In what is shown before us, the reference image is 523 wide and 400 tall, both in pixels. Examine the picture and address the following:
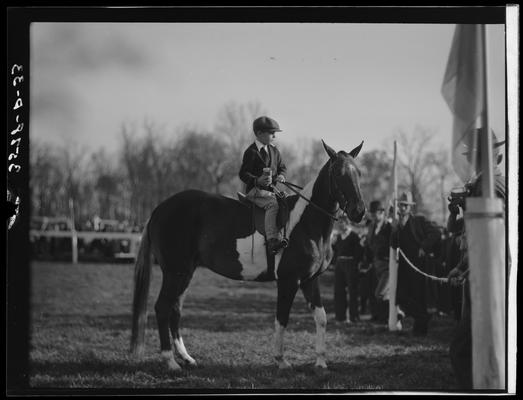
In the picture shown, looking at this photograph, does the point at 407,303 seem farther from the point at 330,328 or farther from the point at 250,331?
the point at 250,331

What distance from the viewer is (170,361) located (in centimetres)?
627

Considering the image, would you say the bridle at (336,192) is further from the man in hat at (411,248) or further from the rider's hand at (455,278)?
the man in hat at (411,248)

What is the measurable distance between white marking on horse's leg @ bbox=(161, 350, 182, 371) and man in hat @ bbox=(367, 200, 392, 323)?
3.98 metres

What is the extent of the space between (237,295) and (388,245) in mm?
4745

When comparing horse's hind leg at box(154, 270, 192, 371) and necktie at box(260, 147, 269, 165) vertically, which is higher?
necktie at box(260, 147, 269, 165)

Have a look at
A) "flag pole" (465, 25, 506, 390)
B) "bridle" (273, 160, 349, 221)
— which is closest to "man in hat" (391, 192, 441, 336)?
"bridle" (273, 160, 349, 221)

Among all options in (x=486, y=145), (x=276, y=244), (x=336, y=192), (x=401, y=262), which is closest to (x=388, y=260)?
(x=401, y=262)

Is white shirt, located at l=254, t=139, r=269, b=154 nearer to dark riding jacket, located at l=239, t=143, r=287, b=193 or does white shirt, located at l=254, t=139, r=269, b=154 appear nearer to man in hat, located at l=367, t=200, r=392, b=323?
dark riding jacket, located at l=239, t=143, r=287, b=193

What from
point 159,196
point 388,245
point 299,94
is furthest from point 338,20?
point 159,196

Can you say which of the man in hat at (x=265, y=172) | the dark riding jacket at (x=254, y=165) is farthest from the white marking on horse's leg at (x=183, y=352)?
the dark riding jacket at (x=254, y=165)

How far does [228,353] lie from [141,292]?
4.68 ft

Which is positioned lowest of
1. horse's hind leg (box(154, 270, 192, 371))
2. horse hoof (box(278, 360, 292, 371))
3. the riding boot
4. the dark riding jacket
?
horse hoof (box(278, 360, 292, 371))

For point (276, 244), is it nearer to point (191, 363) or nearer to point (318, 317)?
point (318, 317)

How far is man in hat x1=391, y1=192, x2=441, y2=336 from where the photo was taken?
27.4 ft
